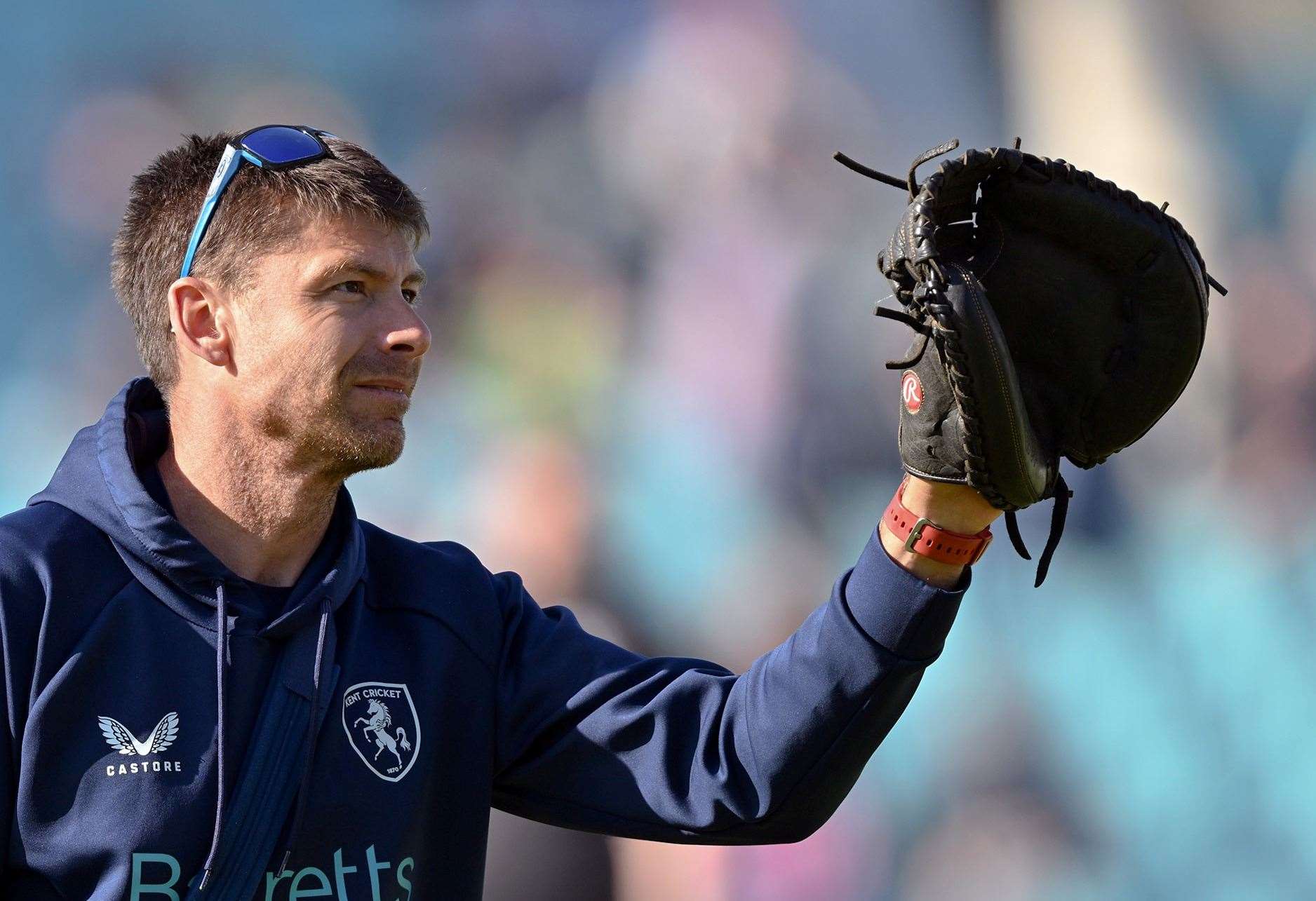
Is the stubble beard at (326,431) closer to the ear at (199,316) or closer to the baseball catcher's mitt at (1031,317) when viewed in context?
the ear at (199,316)

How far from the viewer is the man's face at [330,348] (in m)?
1.93

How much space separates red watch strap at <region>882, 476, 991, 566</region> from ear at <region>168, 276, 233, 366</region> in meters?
0.95

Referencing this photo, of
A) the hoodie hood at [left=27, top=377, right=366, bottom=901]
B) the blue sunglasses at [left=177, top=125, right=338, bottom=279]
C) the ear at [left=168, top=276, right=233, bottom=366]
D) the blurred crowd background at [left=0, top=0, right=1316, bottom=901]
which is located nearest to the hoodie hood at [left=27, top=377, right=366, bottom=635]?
the hoodie hood at [left=27, top=377, right=366, bottom=901]

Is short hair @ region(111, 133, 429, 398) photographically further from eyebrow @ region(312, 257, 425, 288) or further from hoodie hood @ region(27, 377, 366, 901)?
hoodie hood @ region(27, 377, 366, 901)

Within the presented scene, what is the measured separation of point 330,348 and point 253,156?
1.08 feet

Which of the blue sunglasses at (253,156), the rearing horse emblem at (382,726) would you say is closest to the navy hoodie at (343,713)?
the rearing horse emblem at (382,726)

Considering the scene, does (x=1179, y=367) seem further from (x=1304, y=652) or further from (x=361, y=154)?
(x=1304, y=652)

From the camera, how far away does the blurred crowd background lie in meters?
2.89

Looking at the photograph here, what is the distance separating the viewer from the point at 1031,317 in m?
1.81

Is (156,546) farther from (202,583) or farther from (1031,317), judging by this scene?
(1031,317)

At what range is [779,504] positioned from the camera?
3.00 m

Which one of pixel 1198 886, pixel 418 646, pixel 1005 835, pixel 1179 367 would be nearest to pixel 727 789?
pixel 418 646

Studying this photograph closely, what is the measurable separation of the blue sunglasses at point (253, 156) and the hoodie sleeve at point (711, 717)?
65 centimetres

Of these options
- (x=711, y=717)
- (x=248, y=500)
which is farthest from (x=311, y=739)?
(x=711, y=717)
